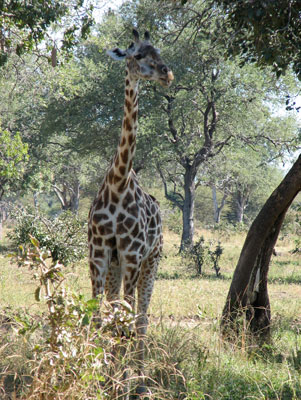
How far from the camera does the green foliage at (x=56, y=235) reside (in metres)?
12.6

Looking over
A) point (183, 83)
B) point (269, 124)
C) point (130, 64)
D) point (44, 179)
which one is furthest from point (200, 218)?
point (130, 64)

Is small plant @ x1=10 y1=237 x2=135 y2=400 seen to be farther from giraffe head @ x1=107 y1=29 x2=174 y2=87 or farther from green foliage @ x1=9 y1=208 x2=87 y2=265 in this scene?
green foliage @ x1=9 y1=208 x2=87 y2=265

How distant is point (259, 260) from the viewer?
22.9ft

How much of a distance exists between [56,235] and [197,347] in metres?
7.99

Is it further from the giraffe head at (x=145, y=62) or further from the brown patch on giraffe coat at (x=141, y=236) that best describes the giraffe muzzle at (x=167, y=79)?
the brown patch on giraffe coat at (x=141, y=236)

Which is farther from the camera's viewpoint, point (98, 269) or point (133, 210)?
point (133, 210)

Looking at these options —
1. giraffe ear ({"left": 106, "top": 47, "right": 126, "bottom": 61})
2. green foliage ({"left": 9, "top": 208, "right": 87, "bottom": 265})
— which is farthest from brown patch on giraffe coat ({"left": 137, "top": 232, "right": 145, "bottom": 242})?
green foliage ({"left": 9, "top": 208, "right": 87, "bottom": 265})

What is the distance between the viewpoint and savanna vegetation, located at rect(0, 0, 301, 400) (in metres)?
3.87

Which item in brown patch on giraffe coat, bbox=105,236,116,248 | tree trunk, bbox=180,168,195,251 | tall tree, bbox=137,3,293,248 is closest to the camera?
brown patch on giraffe coat, bbox=105,236,116,248

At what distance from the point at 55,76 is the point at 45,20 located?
6.96m

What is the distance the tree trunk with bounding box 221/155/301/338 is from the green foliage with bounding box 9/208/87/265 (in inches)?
261

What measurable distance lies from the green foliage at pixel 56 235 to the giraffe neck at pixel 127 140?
7.67 metres

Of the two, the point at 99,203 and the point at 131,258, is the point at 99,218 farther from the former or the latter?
the point at 131,258

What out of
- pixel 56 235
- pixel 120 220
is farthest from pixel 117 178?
pixel 56 235
